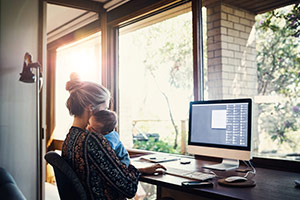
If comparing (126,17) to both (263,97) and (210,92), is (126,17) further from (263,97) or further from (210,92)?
(263,97)

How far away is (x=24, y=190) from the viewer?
3.02 meters

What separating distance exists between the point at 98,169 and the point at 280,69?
1.39m

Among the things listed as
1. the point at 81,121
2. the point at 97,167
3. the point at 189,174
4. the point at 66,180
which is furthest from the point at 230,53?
the point at 66,180

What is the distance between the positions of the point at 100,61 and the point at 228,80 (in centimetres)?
192

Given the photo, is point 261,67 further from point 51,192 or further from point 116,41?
point 51,192

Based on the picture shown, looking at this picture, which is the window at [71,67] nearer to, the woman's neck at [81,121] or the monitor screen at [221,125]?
the monitor screen at [221,125]

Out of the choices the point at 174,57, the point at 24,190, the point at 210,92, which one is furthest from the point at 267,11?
the point at 24,190

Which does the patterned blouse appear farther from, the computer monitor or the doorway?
the doorway

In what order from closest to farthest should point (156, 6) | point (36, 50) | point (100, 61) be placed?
point (156, 6), point (36, 50), point (100, 61)

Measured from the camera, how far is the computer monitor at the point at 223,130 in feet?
6.24

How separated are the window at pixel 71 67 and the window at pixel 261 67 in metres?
1.78

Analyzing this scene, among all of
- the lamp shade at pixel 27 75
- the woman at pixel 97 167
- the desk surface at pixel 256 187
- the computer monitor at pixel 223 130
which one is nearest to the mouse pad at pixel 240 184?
the desk surface at pixel 256 187

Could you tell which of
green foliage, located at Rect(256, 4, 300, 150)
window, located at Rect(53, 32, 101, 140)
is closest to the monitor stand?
green foliage, located at Rect(256, 4, 300, 150)

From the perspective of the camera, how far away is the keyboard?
5.53 feet
